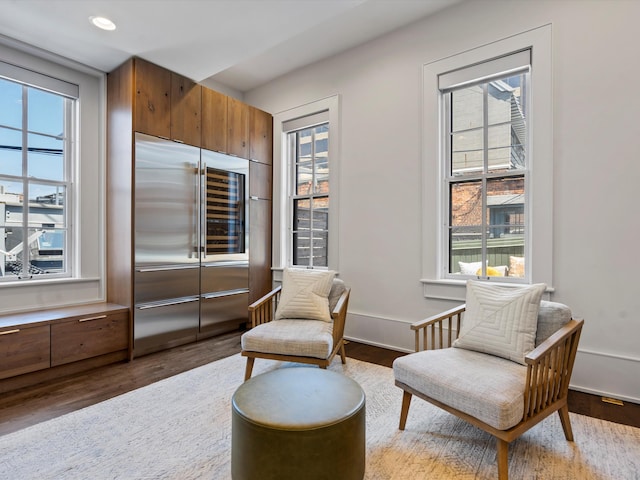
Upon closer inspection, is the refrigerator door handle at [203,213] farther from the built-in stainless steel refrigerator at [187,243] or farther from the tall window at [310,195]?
the tall window at [310,195]

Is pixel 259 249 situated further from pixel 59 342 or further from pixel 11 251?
pixel 11 251

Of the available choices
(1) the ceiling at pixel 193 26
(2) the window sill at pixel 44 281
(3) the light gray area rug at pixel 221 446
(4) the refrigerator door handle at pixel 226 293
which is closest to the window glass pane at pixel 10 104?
(1) the ceiling at pixel 193 26

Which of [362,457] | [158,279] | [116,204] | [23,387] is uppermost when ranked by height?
[116,204]

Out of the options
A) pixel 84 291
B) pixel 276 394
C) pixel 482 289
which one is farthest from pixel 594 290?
pixel 84 291

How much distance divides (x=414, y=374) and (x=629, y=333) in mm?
1728

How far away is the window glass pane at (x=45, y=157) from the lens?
3.24m

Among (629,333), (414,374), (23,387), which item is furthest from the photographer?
(23,387)

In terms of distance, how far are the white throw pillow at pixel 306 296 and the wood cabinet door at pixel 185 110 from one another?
187cm

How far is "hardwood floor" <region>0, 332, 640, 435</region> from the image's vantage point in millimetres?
2236

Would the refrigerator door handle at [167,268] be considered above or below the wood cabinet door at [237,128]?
below

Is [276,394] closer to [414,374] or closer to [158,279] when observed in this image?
[414,374]

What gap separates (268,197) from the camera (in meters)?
4.63

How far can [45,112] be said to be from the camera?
3.32m

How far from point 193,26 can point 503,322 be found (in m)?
3.11
